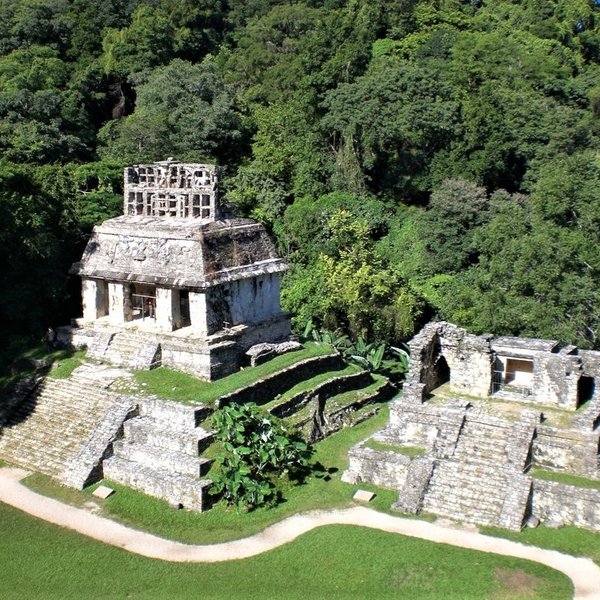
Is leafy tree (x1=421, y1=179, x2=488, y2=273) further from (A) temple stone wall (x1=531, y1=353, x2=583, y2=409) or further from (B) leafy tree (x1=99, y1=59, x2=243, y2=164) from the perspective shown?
(A) temple stone wall (x1=531, y1=353, x2=583, y2=409)

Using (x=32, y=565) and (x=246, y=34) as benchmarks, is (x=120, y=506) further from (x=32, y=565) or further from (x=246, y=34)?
(x=246, y=34)

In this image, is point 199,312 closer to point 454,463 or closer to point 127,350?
point 127,350

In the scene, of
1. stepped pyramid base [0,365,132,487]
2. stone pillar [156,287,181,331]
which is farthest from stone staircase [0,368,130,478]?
stone pillar [156,287,181,331]

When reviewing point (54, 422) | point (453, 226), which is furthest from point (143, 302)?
point (453, 226)

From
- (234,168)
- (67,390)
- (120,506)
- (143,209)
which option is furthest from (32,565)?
(234,168)

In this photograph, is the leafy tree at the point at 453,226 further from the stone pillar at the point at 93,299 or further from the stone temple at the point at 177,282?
the stone pillar at the point at 93,299

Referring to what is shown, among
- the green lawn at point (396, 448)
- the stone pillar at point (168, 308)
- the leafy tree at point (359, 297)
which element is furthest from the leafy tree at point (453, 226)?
the green lawn at point (396, 448)
